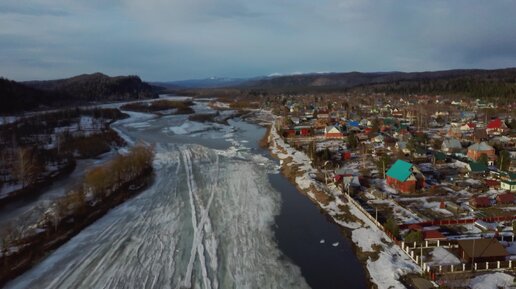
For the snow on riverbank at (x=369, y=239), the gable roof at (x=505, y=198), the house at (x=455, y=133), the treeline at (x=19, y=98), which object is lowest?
the snow on riverbank at (x=369, y=239)

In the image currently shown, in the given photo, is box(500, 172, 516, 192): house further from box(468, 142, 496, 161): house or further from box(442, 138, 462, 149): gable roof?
box(442, 138, 462, 149): gable roof

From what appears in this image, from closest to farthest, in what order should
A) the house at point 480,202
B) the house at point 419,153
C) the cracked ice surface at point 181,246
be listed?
the cracked ice surface at point 181,246
the house at point 480,202
the house at point 419,153

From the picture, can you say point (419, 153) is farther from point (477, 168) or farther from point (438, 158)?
point (477, 168)

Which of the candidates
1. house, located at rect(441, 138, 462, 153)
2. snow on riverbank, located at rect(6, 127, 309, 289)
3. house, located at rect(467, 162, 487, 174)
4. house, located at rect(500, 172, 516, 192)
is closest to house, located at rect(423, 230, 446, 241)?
snow on riverbank, located at rect(6, 127, 309, 289)

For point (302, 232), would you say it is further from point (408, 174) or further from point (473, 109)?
point (473, 109)

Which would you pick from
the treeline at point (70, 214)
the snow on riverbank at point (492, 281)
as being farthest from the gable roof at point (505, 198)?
the treeline at point (70, 214)

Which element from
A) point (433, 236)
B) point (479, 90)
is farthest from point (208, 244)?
point (479, 90)

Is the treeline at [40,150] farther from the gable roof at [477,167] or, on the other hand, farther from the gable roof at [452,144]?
the gable roof at [452,144]
